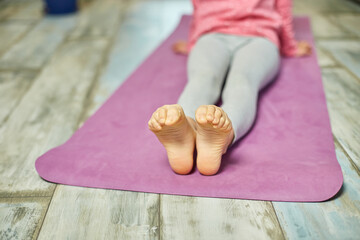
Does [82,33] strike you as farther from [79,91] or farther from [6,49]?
[79,91]

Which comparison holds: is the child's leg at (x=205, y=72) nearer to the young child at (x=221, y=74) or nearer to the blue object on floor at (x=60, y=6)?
the young child at (x=221, y=74)

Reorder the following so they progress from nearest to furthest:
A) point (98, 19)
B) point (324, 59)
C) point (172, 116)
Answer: point (172, 116)
point (324, 59)
point (98, 19)

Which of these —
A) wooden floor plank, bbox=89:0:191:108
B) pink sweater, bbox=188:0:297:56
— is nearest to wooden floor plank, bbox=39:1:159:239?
wooden floor plank, bbox=89:0:191:108

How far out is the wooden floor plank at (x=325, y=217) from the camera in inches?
28.1

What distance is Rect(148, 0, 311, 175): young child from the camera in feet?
2.48

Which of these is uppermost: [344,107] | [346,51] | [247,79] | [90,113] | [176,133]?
[176,133]

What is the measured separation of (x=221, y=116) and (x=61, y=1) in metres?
2.20

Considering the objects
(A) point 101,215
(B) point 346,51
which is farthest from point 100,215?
(B) point 346,51

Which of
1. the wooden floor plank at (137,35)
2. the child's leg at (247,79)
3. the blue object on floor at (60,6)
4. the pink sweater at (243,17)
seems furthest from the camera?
the blue object on floor at (60,6)

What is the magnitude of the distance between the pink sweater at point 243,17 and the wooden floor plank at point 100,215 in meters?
0.78

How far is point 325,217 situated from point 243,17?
32.9 inches

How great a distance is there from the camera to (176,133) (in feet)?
2.52

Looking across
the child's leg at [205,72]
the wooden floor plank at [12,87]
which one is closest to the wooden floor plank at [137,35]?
the wooden floor plank at [12,87]

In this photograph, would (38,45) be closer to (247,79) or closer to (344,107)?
(247,79)
